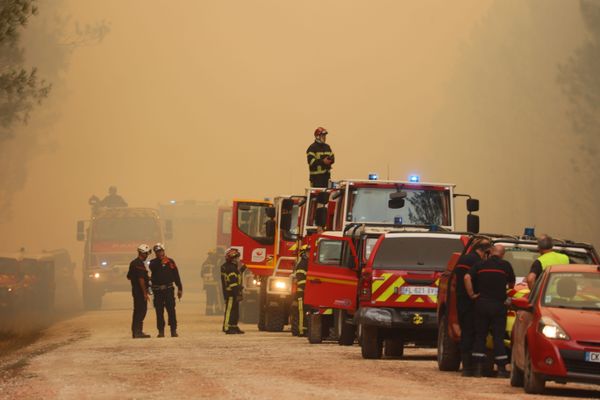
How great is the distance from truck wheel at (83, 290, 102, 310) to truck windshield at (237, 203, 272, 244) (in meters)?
17.8

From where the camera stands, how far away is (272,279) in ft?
110

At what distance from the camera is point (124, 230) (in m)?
53.2

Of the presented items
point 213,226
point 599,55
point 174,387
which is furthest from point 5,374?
point 213,226

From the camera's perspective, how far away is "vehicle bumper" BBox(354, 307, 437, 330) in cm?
2267

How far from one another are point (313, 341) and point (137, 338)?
423 cm

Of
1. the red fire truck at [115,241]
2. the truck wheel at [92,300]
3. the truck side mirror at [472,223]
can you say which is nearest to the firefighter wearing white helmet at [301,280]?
the truck side mirror at [472,223]

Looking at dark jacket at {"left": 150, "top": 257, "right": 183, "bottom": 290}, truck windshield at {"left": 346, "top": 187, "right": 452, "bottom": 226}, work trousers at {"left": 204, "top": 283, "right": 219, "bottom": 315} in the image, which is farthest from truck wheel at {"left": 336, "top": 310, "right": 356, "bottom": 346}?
work trousers at {"left": 204, "top": 283, "right": 219, "bottom": 315}

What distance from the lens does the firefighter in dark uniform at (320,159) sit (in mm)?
31281

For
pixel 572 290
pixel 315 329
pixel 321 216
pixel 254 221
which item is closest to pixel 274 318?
pixel 254 221

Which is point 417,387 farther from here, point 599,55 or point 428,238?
point 599,55

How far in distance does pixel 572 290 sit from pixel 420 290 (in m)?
6.16

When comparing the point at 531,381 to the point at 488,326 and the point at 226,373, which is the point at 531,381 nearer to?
the point at 488,326

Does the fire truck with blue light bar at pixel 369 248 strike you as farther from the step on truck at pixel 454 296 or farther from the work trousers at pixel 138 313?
the work trousers at pixel 138 313

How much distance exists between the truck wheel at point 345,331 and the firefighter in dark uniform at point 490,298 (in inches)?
287
